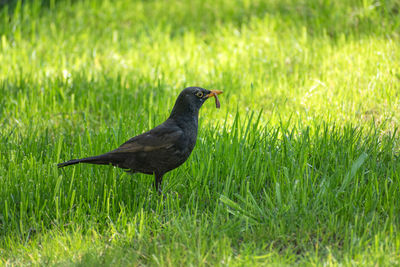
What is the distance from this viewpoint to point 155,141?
12.8ft

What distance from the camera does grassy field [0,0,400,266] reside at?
3.42 meters

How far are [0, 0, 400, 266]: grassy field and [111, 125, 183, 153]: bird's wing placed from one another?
13.8 inches

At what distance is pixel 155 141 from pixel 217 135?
939mm

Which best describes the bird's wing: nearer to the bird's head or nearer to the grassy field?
the bird's head

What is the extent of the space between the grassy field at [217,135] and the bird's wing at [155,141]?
1.15 feet

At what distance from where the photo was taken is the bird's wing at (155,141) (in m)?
3.85

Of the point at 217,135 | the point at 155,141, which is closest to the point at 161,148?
the point at 155,141

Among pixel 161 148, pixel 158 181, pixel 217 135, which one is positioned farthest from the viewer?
pixel 217 135

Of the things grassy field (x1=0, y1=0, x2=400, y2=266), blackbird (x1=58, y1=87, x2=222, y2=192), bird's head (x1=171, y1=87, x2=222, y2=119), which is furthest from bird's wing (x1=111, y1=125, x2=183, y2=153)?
grassy field (x1=0, y1=0, x2=400, y2=266)

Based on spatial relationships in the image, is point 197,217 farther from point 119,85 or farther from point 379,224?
point 119,85

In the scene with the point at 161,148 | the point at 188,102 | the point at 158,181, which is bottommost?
the point at 158,181

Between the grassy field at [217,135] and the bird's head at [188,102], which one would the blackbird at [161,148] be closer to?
the bird's head at [188,102]

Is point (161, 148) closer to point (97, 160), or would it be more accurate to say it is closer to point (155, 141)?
point (155, 141)

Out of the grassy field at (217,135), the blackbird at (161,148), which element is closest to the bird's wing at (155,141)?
the blackbird at (161,148)
